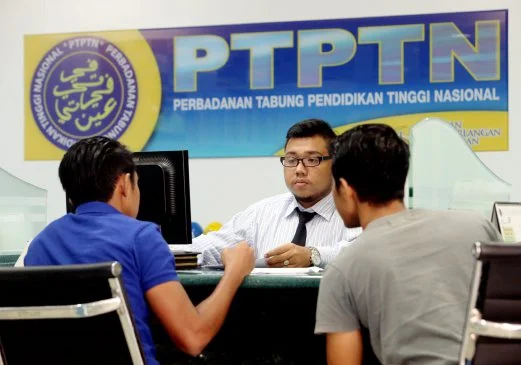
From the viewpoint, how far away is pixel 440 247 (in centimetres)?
178

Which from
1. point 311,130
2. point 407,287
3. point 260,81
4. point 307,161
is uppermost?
point 260,81

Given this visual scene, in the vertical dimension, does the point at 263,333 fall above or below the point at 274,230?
below

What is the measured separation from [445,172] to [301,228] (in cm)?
94

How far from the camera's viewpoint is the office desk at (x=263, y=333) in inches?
99.4

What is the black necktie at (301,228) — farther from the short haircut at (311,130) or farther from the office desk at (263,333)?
the office desk at (263,333)

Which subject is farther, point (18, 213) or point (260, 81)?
point (260, 81)

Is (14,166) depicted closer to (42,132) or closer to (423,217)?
(42,132)

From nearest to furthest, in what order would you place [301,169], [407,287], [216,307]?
[407,287], [216,307], [301,169]

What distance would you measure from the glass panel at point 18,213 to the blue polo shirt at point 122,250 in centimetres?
214

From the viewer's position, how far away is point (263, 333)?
2566 mm

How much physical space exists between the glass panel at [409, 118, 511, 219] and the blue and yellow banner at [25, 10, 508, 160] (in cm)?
115

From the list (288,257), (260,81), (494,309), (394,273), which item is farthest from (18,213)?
(494,309)

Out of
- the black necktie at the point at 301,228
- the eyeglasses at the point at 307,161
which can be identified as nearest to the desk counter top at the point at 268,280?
the black necktie at the point at 301,228

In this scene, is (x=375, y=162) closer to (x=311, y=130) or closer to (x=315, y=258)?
(x=315, y=258)
